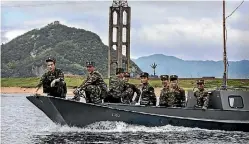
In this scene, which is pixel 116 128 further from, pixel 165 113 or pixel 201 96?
pixel 201 96

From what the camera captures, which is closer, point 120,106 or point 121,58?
point 120,106

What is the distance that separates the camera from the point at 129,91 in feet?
94.7

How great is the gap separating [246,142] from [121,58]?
208ft

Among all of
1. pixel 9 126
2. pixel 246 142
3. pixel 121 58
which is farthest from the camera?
pixel 121 58

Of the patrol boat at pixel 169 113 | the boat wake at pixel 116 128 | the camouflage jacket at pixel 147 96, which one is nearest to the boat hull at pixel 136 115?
the patrol boat at pixel 169 113

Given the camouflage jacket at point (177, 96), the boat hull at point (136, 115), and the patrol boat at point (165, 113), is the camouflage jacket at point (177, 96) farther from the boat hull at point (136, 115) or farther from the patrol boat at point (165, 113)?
the boat hull at point (136, 115)

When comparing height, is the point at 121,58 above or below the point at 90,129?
above

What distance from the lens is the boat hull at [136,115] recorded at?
2750cm

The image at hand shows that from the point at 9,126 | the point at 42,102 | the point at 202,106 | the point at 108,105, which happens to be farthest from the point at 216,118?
the point at 9,126

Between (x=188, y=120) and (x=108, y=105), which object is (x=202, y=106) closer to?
(x=188, y=120)

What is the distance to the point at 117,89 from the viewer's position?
2881 centimetres

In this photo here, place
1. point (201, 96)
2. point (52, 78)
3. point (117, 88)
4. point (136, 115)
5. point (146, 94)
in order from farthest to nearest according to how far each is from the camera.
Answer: point (201, 96), point (146, 94), point (117, 88), point (136, 115), point (52, 78)

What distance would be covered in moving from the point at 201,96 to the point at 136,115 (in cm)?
331

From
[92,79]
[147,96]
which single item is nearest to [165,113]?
[147,96]
